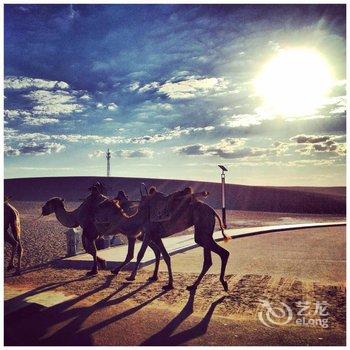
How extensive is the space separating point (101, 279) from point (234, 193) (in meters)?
47.6

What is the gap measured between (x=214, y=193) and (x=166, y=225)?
5124cm

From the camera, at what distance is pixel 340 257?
10961 mm

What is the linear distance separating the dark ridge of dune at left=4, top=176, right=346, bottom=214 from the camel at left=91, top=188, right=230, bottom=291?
109 ft

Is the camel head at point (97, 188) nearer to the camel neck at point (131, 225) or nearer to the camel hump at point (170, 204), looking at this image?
the camel neck at point (131, 225)

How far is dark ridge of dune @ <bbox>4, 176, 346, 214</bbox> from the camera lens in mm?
44125

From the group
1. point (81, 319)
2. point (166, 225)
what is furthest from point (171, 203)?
point (81, 319)

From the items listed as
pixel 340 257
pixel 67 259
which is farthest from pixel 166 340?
pixel 340 257

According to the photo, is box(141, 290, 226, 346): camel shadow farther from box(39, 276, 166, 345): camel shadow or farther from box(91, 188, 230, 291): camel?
box(91, 188, 230, 291): camel

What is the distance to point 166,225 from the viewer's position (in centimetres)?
788

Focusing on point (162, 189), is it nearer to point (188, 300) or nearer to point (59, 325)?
point (188, 300)

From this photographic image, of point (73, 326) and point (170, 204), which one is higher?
point (170, 204)

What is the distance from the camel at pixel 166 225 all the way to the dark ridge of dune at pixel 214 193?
109 feet

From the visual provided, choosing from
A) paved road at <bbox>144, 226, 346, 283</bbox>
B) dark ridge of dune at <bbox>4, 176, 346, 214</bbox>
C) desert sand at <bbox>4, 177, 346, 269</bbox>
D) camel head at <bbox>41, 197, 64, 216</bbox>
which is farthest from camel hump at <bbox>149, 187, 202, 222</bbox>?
dark ridge of dune at <bbox>4, 176, 346, 214</bbox>

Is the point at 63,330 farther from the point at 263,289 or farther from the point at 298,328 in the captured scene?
the point at 263,289
